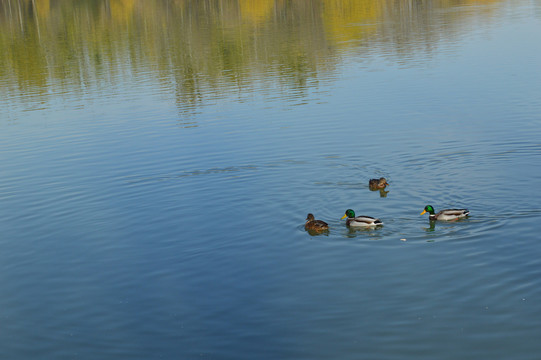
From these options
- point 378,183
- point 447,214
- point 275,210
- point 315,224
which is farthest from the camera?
point 378,183

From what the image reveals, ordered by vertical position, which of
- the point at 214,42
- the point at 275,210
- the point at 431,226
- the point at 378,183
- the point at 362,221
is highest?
the point at 214,42

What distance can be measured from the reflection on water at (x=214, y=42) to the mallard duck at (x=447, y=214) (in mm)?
19224

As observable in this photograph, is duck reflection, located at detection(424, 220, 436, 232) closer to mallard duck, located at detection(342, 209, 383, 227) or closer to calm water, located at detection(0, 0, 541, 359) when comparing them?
calm water, located at detection(0, 0, 541, 359)

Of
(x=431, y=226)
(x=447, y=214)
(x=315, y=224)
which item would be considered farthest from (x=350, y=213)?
(x=447, y=214)

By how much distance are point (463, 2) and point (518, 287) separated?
269 feet

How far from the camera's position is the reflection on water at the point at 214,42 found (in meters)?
46.1

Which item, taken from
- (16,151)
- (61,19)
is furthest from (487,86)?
(61,19)

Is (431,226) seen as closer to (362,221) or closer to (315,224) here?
(362,221)

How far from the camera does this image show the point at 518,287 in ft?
49.0

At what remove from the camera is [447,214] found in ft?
60.1

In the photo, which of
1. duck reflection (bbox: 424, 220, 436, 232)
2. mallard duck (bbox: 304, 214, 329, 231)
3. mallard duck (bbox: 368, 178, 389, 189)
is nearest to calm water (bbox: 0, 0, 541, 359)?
duck reflection (bbox: 424, 220, 436, 232)

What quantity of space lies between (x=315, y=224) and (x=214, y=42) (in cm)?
4958

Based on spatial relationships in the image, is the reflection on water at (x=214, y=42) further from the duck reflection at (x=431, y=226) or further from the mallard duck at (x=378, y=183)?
the duck reflection at (x=431, y=226)

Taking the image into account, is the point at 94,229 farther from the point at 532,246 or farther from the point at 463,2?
the point at 463,2
